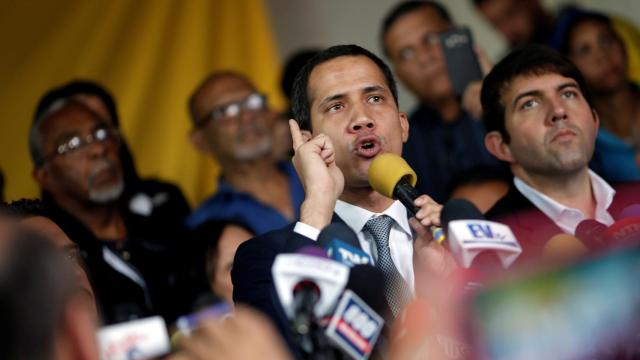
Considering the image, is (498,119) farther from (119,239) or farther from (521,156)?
(119,239)

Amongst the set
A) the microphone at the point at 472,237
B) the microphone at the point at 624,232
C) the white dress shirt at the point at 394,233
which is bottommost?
the white dress shirt at the point at 394,233

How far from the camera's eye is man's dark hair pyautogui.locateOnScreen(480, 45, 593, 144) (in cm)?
305

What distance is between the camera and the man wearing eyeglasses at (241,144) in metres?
4.12

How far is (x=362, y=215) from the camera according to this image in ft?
8.73

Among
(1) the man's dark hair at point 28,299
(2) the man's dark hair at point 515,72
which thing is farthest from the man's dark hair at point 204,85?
(1) the man's dark hair at point 28,299

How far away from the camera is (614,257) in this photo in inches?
79.2

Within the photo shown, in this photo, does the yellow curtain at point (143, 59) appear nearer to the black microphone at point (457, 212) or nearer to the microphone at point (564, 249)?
the black microphone at point (457, 212)

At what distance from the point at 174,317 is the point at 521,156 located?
1.18 meters

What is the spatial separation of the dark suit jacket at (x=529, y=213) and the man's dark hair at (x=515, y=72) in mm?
199

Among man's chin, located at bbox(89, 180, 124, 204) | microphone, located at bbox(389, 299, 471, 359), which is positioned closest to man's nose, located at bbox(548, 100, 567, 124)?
microphone, located at bbox(389, 299, 471, 359)

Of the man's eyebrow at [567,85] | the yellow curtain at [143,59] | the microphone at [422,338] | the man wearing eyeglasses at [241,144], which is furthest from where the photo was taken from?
the yellow curtain at [143,59]

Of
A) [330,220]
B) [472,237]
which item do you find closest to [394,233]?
[330,220]

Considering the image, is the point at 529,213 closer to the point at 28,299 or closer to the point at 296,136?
the point at 296,136

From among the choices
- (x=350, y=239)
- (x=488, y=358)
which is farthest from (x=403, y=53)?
(x=488, y=358)
